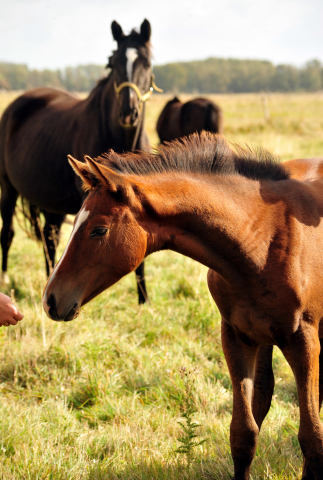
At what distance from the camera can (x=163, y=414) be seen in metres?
2.49

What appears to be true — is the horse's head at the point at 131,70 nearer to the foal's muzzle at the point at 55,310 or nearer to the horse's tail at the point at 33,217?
the horse's tail at the point at 33,217

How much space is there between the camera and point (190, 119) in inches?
336

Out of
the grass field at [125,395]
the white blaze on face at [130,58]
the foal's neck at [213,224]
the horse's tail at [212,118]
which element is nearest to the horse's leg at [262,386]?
the grass field at [125,395]


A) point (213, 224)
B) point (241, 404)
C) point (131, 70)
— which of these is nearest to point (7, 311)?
point (213, 224)

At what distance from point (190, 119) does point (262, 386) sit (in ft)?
23.2

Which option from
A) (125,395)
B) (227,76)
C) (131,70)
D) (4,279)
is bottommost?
(4,279)

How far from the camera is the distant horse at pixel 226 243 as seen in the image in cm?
167

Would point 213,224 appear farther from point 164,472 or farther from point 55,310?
point 164,472

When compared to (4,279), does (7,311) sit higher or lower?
higher

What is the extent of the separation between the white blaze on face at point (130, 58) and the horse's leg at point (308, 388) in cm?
308

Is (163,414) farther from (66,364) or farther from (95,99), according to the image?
(95,99)

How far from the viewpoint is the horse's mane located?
70.7 inches

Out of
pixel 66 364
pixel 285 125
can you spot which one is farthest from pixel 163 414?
pixel 285 125

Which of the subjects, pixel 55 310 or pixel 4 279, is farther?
pixel 4 279
